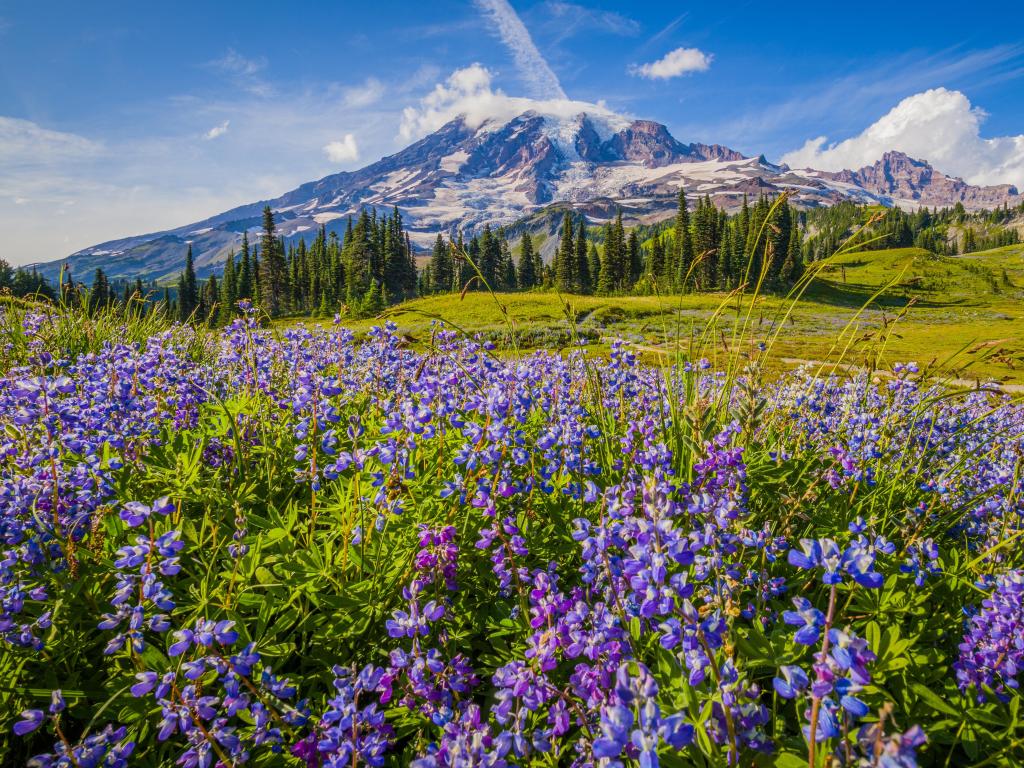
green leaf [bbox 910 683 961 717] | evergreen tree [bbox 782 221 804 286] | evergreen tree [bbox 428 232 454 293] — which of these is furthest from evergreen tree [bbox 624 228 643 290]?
green leaf [bbox 910 683 961 717]

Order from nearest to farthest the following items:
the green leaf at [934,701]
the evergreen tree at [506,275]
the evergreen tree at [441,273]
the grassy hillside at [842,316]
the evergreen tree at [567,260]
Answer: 1. the green leaf at [934,701]
2. the grassy hillside at [842,316]
3. the evergreen tree at [567,260]
4. the evergreen tree at [441,273]
5. the evergreen tree at [506,275]

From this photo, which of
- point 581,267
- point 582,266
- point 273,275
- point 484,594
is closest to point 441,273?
point 581,267

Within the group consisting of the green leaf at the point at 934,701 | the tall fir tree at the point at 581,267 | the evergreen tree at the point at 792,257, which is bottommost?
the green leaf at the point at 934,701

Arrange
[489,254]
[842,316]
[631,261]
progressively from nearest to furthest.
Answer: [842,316]
[631,261]
[489,254]

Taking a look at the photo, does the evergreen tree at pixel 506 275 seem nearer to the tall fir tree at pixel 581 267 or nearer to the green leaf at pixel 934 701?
the tall fir tree at pixel 581 267

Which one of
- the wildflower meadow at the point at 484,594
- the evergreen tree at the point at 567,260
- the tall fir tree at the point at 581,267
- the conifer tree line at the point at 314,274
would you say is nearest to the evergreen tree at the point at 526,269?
the tall fir tree at the point at 581,267

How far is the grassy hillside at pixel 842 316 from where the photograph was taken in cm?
466

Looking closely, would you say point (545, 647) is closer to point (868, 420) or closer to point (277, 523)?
point (277, 523)

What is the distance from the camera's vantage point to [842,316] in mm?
71000

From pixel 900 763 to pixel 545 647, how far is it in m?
1.15

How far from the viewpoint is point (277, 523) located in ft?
10.5

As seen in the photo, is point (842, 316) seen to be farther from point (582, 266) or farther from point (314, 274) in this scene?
point (314, 274)

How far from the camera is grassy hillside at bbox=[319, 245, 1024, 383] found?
466cm

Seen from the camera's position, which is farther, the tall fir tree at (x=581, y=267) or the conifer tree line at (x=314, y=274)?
the tall fir tree at (x=581, y=267)
